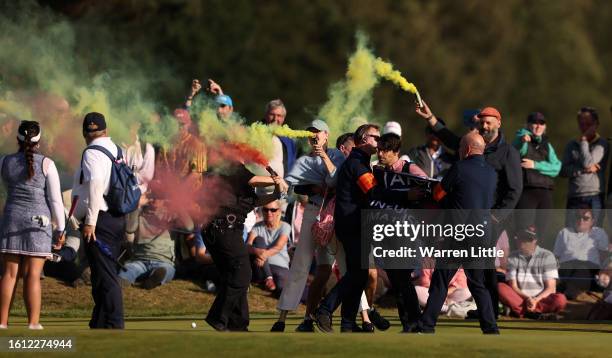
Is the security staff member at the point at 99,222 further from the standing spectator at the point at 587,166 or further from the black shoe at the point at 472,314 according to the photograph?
the standing spectator at the point at 587,166

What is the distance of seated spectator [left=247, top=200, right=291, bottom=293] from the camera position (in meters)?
21.8

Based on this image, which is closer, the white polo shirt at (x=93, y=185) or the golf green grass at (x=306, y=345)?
the golf green grass at (x=306, y=345)

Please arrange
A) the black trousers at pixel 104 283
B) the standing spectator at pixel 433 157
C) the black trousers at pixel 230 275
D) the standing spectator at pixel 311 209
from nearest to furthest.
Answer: the black trousers at pixel 104 283
the black trousers at pixel 230 275
the standing spectator at pixel 311 209
the standing spectator at pixel 433 157

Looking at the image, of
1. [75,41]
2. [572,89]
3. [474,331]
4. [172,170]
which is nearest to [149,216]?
[172,170]

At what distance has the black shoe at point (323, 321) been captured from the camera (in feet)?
53.7

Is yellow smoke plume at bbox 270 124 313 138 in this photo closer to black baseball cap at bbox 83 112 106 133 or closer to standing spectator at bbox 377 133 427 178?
standing spectator at bbox 377 133 427 178

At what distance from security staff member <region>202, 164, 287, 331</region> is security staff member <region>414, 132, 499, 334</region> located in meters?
1.92

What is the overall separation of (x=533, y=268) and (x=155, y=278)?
5313 millimetres

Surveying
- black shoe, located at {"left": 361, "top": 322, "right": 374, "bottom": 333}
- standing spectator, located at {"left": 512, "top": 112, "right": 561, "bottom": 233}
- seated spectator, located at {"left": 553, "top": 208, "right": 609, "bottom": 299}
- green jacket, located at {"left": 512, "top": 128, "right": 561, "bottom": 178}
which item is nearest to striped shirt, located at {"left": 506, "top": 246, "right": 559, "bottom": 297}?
seated spectator, located at {"left": 553, "top": 208, "right": 609, "bottom": 299}

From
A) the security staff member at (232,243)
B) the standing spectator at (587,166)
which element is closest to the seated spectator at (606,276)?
the standing spectator at (587,166)

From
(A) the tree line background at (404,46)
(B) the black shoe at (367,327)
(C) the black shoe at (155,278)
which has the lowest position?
(B) the black shoe at (367,327)

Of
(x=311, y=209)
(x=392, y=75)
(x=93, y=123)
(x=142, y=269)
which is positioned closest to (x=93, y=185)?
(x=93, y=123)

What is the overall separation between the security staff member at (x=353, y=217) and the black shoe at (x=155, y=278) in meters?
5.45

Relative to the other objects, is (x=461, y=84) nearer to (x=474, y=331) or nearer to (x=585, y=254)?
(x=585, y=254)
